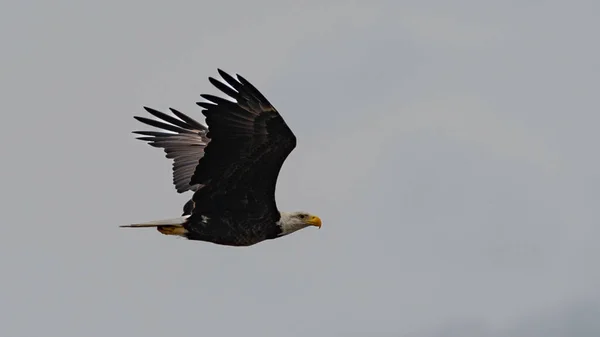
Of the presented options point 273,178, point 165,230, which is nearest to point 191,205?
point 165,230

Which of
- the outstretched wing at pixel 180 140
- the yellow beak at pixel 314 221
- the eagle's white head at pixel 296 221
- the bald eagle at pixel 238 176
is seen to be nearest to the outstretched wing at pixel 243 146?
the bald eagle at pixel 238 176

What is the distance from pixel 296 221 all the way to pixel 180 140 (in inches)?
143

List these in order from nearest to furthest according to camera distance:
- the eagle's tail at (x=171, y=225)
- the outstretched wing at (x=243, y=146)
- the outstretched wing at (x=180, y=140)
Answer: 1. the outstretched wing at (x=243, y=146)
2. the eagle's tail at (x=171, y=225)
3. the outstretched wing at (x=180, y=140)

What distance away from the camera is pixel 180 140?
24734 mm

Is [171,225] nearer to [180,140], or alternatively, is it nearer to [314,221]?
[314,221]

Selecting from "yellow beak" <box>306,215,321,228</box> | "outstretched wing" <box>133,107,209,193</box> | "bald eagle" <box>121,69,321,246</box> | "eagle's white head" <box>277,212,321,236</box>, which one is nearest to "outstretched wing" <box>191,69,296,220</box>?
"bald eagle" <box>121,69,321,246</box>

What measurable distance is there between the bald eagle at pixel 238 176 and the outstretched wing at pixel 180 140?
934 mm

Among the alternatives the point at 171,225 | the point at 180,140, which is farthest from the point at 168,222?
the point at 180,140

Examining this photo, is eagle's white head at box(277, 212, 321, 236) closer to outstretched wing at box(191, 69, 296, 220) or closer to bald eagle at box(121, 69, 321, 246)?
bald eagle at box(121, 69, 321, 246)

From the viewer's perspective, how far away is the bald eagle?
19734mm

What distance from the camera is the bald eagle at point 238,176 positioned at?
19734 mm

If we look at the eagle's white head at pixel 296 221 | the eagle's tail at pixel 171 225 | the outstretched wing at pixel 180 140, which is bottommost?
the eagle's tail at pixel 171 225

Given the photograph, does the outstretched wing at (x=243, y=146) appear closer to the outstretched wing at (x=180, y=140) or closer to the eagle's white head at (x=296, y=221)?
the eagle's white head at (x=296, y=221)

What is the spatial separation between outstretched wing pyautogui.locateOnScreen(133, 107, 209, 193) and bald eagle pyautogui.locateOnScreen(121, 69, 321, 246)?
934 millimetres
